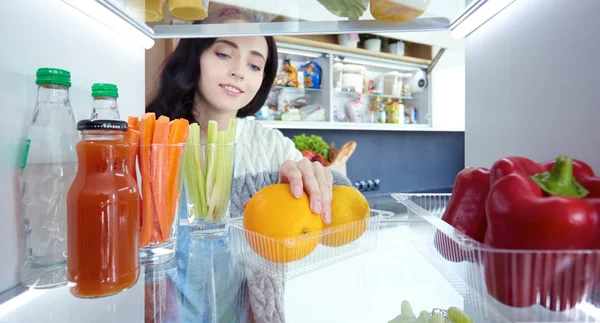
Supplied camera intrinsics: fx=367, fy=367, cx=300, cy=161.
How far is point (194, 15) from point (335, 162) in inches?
66.1

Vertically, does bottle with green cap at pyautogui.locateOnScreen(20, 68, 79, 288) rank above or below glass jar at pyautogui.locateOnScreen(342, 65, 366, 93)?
below

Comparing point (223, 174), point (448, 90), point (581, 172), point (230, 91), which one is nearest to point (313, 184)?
point (223, 174)

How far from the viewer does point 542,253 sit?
30cm

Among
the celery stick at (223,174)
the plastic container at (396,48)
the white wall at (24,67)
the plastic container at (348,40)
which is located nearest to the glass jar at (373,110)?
the plastic container at (396,48)

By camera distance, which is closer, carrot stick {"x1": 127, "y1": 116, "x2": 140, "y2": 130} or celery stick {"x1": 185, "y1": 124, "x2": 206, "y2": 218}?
carrot stick {"x1": 127, "y1": 116, "x2": 140, "y2": 130}

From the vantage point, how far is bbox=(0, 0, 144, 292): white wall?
1.44 feet

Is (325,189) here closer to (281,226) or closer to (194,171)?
(281,226)

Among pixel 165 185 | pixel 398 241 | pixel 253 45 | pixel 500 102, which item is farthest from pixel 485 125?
pixel 253 45

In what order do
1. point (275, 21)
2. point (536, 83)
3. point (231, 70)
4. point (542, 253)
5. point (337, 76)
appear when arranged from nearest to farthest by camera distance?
1. point (542, 253)
2. point (536, 83)
3. point (275, 21)
4. point (231, 70)
5. point (337, 76)

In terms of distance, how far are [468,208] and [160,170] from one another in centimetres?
42

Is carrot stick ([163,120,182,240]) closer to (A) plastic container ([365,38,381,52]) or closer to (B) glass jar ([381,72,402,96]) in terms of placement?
(A) plastic container ([365,38,381,52])

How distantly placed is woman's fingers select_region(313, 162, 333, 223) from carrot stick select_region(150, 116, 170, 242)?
23cm

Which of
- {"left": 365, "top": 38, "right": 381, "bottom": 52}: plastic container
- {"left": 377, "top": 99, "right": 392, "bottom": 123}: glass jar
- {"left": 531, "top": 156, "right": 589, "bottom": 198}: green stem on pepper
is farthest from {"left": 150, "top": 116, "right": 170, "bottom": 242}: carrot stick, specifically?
{"left": 377, "top": 99, "right": 392, "bottom": 123}: glass jar

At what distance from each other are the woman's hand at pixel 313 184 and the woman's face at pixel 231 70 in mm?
872
